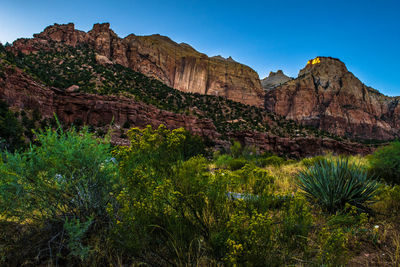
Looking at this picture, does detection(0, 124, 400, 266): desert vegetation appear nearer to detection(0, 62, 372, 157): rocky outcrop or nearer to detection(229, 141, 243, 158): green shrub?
detection(229, 141, 243, 158): green shrub

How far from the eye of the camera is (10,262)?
1.81 meters

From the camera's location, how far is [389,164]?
5551 millimetres

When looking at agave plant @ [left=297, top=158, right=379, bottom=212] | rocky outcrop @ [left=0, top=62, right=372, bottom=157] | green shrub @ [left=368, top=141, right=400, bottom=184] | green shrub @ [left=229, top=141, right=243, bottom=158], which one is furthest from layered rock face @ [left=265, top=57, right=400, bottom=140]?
agave plant @ [left=297, top=158, right=379, bottom=212]

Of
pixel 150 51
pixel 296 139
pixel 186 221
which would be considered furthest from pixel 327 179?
pixel 150 51

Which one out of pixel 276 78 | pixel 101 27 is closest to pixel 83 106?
pixel 101 27

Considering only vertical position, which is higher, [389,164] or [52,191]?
[389,164]

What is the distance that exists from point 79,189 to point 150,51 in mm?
70197

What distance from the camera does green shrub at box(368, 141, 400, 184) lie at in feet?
17.8

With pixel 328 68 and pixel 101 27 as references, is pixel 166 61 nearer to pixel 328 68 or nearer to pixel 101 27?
pixel 101 27

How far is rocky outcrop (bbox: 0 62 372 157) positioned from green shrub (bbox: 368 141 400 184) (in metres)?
22.9

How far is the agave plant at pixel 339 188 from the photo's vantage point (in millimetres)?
3215

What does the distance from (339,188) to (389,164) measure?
3888 mm

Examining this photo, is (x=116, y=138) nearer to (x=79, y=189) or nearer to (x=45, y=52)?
(x=79, y=189)

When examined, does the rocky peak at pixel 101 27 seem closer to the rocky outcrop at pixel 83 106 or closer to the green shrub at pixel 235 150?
the rocky outcrop at pixel 83 106
